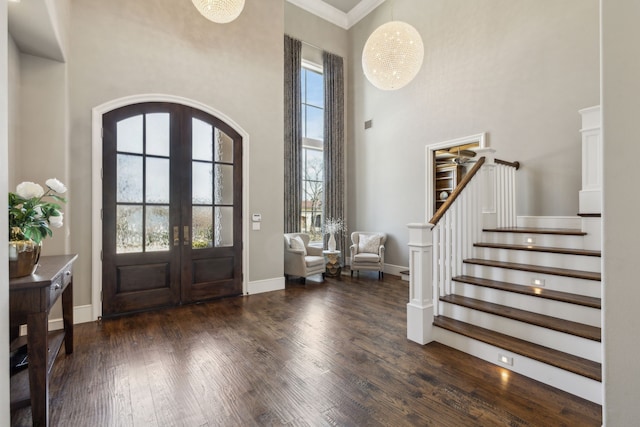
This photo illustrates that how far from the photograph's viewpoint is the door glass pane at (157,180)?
3.98m

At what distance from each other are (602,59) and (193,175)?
4213 mm

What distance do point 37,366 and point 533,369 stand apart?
327 centimetres

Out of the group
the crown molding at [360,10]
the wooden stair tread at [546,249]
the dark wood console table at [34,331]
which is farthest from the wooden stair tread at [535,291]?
the crown molding at [360,10]

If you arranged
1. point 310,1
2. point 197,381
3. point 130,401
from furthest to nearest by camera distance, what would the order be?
point 310,1
point 197,381
point 130,401

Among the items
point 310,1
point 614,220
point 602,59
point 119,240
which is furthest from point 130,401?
point 310,1

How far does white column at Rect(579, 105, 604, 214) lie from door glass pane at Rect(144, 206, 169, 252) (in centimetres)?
509

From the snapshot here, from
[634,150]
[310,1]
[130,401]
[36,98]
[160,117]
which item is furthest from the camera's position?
[310,1]

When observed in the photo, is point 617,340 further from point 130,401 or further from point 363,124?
point 363,124

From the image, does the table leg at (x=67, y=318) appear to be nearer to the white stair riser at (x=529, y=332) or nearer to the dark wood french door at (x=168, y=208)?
the dark wood french door at (x=168, y=208)

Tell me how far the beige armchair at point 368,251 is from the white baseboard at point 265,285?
5.68ft

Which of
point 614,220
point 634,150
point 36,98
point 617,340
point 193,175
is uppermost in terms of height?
point 36,98

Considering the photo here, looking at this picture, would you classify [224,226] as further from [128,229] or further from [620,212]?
[620,212]

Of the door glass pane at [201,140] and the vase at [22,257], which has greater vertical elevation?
the door glass pane at [201,140]

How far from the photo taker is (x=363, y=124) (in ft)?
23.5
